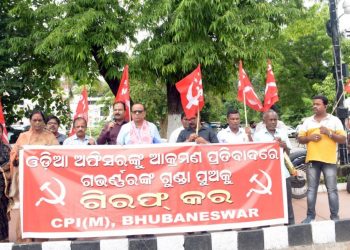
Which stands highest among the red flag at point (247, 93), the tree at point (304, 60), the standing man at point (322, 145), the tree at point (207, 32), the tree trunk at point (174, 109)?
the tree at point (304, 60)

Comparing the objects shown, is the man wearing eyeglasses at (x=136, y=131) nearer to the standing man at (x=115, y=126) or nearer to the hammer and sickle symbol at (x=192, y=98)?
the standing man at (x=115, y=126)

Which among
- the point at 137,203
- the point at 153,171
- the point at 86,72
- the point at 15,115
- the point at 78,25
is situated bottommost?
the point at 137,203

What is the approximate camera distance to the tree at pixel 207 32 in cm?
856

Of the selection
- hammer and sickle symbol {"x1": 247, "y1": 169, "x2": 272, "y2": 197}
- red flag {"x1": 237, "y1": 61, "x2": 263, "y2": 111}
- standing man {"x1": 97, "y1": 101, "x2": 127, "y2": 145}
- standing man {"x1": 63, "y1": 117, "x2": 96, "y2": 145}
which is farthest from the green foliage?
hammer and sickle symbol {"x1": 247, "y1": 169, "x2": 272, "y2": 197}

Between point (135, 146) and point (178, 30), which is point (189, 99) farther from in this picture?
point (178, 30)

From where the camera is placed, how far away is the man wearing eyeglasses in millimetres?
5125

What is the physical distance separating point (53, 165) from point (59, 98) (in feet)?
20.6

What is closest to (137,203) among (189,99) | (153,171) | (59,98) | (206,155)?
(153,171)

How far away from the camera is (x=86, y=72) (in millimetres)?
9633

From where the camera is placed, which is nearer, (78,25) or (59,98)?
(78,25)

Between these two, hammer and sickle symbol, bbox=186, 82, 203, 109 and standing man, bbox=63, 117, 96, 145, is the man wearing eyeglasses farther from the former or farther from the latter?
hammer and sickle symbol, bbox=186, 82, 203, 109

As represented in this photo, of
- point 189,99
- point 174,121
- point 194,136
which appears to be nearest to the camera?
point 194,136

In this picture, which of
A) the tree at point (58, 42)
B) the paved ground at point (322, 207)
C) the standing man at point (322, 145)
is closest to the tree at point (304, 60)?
the tree at point (58, 42)

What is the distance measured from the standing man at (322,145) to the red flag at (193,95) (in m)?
1.29
